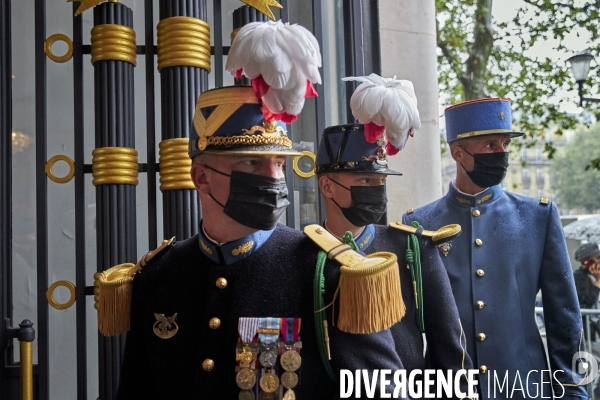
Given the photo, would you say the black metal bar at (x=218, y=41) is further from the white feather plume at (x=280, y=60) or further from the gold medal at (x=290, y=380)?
the gold medal at (x=290, y=380)

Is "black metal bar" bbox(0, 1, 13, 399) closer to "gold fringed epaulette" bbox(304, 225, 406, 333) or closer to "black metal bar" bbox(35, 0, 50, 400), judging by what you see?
"black metal bar" bbox(35, 0, 50, 400)

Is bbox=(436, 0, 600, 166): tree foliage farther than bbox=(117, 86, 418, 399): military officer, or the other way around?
bbox=(436, 0, 600, 166): tree foliage

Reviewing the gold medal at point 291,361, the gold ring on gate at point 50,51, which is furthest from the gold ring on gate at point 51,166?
the gold medal at point 291,361

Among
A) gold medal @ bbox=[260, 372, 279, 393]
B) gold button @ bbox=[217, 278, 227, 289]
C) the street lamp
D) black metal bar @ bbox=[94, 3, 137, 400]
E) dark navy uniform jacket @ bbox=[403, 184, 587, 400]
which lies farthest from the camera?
the street lamp

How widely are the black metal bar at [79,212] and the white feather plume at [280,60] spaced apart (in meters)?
1.83

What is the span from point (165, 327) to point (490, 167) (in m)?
1.53

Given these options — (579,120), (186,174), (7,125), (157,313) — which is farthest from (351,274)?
(579,120)

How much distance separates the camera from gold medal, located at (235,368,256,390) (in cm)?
220

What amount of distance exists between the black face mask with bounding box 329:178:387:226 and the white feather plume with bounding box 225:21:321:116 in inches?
29.9

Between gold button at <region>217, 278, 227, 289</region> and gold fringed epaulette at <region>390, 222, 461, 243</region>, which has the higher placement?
gold fringed epaulette at <region>390, 222, 461, 243</region>

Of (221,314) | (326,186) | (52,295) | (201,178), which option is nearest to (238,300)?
(221,314)

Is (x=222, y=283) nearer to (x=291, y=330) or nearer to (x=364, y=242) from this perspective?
(x=291, y=330)

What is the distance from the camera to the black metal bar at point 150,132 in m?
3.76

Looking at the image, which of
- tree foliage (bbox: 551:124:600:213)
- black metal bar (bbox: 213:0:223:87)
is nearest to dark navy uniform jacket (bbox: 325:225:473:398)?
black metal bar (bbox: 213:0:223:87)
